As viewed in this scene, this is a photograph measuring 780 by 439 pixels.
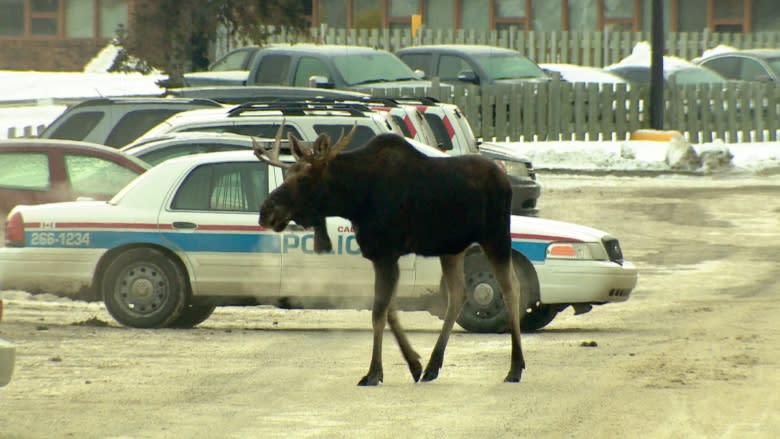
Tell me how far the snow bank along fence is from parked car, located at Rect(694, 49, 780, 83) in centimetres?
261

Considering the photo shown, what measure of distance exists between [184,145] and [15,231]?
3.06 metres

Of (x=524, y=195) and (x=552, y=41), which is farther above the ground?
(x=552, y=41)

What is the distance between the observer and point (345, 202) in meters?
12.2

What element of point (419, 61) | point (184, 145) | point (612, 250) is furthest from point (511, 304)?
point (419, 61)

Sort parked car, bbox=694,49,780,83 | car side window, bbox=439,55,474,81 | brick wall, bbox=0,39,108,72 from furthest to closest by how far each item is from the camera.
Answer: brick wall, bbox=0,39,108,72
parked car, bbox=694,49,780,83
car side window, bbox=439,55,474,81

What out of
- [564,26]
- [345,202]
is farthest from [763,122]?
[345,202]

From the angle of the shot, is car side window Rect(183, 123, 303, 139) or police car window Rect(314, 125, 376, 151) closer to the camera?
police car window Rect(314, 125, 376, 151)

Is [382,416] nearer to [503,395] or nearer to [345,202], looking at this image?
[503,395]

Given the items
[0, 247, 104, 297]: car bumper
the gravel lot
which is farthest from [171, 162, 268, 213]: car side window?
the gravel lot

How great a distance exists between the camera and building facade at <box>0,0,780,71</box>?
52.8 m

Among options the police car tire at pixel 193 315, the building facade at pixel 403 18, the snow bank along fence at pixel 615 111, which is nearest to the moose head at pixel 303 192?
the police car tire at pixel 193 315

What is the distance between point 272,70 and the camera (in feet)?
105

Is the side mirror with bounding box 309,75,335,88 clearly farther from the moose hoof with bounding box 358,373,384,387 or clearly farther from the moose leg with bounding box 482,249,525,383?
the moose hoof with bounding box 358,373,384,387

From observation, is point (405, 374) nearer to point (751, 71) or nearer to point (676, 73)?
point (676, 73)
